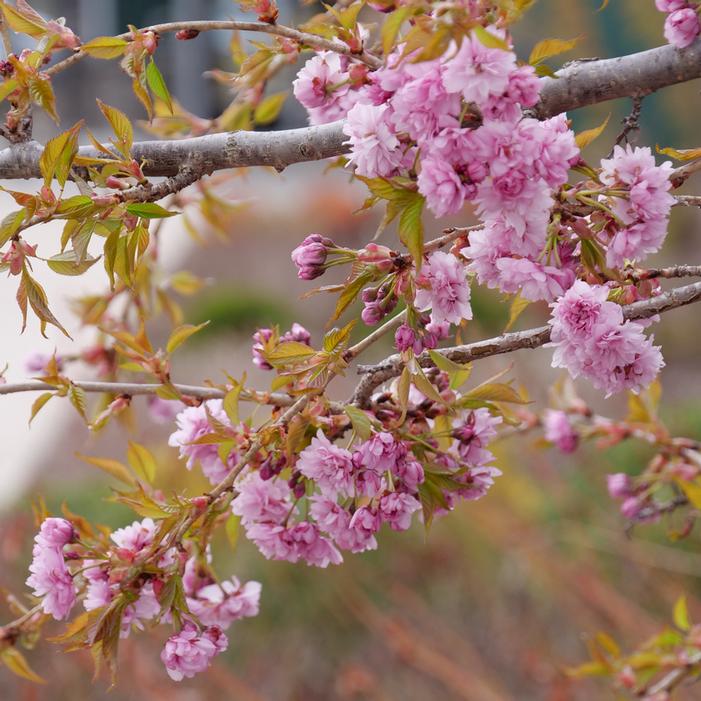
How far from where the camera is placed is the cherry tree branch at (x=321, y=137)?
2.05 feet

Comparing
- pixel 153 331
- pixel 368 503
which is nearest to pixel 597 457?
pixel 368 503

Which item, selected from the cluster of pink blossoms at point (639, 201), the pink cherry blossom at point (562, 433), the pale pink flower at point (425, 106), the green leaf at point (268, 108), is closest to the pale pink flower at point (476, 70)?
the pale pink flower at point (425, 106)

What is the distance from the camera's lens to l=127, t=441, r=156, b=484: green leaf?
2.84 feet

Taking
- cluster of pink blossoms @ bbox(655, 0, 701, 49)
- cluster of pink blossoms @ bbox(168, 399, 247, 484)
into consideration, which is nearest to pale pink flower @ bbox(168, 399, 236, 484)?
cluster of pink blossoms @ bbox(168, 399, 247, 484)

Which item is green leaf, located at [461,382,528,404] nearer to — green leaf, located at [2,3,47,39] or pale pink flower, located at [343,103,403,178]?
pale pink flower, located at [343,103,403,178]

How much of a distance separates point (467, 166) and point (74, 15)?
22.7ft

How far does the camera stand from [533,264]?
0.60 m

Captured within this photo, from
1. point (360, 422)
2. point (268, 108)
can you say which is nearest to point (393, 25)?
point (360, 422)

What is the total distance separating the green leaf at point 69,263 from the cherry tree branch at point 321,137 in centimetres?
8

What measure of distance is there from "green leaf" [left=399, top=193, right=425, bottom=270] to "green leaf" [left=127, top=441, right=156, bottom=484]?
41cm

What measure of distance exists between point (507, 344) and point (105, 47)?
354mm

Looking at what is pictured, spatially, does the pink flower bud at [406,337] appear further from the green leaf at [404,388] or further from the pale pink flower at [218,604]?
the pale pink flower at [218,604]

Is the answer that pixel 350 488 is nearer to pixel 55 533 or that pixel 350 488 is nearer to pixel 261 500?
pixel 261 500

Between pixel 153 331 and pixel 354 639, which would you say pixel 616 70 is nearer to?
pixel 354 639
